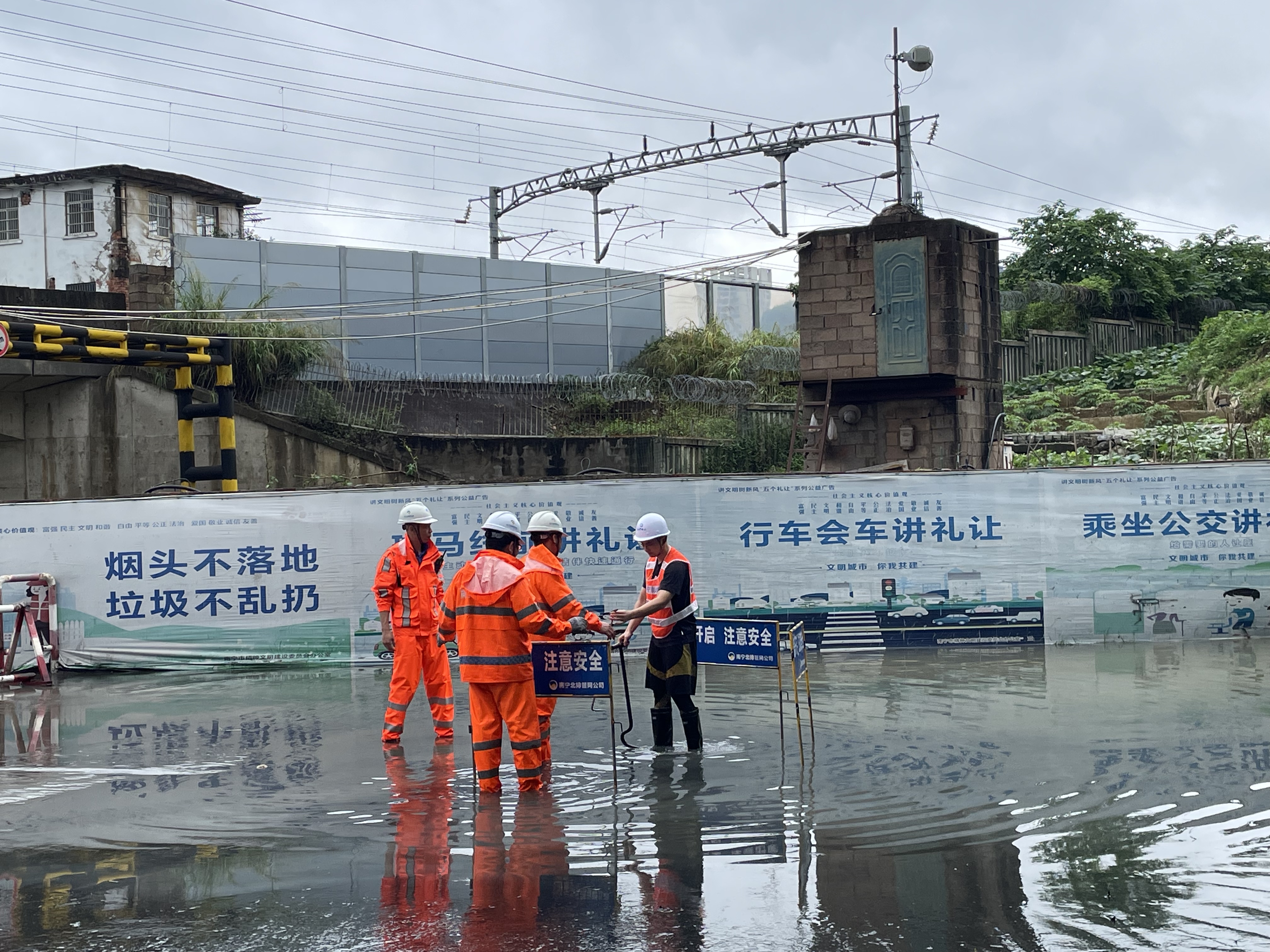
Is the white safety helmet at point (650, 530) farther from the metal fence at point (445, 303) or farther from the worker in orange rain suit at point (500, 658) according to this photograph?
the metal fence at point (445, 303)

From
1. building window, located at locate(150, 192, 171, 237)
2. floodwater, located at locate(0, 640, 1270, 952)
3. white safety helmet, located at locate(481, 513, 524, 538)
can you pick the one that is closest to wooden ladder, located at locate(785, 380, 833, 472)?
floodwater, located at locate(0, 640, 1270, 952)

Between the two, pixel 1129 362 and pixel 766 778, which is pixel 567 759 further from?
pixel 1129 362

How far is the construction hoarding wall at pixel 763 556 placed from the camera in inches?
589

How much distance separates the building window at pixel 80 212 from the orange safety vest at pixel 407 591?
122 feet

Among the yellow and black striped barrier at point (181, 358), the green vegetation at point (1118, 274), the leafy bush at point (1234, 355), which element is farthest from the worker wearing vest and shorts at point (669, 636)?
the green vegetation at point (1118, 274)

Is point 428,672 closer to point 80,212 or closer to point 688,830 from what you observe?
point 688,830

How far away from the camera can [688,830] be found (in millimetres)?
7430

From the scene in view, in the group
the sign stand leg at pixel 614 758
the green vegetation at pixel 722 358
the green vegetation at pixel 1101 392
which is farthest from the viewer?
the green vegetation at pixel 722 358

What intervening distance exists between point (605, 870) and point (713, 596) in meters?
8.59

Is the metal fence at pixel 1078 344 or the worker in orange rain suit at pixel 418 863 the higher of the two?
the metal fence at pixel 1078 344

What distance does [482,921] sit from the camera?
586cm

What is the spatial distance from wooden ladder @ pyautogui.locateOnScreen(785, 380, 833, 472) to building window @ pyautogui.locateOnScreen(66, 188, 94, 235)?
29102 millimetres

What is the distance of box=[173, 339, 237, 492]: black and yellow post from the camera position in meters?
21.5

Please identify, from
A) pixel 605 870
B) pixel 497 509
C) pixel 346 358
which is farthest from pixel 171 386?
pixel 605 870
